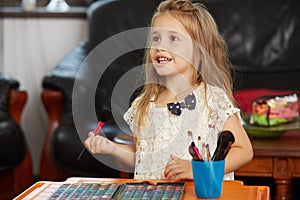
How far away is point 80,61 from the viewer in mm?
3641

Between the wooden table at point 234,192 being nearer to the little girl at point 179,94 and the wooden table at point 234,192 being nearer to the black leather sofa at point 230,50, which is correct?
the little girl at point 179,94

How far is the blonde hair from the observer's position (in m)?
1.87

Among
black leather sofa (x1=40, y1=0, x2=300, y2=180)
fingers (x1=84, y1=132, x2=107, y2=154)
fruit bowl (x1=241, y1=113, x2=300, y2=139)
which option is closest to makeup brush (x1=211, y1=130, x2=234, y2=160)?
fingers (x1=84, y1=132, x2=107, y2=154)

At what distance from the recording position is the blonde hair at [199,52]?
6.12 ft

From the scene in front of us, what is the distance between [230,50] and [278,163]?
1.19 m

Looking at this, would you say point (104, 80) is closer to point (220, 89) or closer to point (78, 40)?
point (78, 40)

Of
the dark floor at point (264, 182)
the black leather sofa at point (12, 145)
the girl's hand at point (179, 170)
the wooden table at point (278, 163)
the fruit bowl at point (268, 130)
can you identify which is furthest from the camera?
the black leather sofa at point (12, 145)

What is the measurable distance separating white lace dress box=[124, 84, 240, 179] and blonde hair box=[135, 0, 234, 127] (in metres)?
0.03

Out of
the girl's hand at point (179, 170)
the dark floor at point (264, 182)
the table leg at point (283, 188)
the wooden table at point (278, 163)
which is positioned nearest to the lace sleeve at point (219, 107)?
the girl's hand at point (179, 170)

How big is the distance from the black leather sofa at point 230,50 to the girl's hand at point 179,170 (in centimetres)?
175

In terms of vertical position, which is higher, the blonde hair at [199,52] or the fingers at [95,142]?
the blonde hair at [199,52]

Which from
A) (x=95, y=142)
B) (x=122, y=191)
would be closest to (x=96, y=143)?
(x=95, y=142)

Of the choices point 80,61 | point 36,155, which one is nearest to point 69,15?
point 80,61

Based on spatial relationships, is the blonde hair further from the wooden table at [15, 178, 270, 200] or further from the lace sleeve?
the wooden table at [15, 178, 270, 200]
